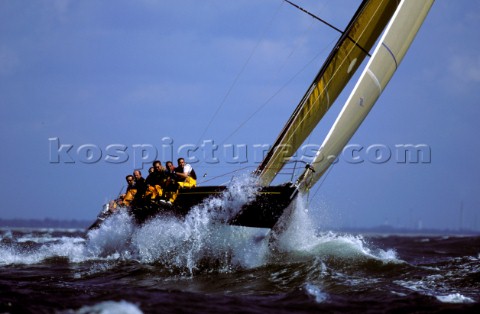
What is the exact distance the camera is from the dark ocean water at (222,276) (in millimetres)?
10281

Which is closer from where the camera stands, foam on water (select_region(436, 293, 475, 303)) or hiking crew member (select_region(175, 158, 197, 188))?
foam on water (select_region(436, 293, 475, 303))

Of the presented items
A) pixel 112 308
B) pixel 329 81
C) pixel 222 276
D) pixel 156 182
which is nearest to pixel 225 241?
pixel 222 276

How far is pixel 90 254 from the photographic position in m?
19.8

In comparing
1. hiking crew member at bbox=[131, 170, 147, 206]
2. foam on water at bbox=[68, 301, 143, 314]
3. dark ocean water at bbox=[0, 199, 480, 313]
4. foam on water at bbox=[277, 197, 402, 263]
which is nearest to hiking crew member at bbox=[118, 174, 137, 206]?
hiking crew member at bbox=[131, 170, 147, 206]

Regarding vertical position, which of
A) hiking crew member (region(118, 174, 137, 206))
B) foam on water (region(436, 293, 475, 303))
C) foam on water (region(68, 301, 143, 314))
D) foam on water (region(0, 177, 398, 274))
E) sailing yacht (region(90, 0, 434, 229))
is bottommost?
foam on water (region(436, 293, 475, 303))

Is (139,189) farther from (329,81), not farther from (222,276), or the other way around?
(329,81)

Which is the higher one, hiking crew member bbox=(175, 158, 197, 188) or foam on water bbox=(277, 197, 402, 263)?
hiking crew member bbox=(175, 158, 197, 188)

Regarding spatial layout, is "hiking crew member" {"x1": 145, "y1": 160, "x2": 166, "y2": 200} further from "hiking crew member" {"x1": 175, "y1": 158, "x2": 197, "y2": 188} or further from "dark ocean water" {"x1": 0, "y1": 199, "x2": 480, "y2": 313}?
"dark ocean water" {"x1": 0, "y1": 199, "x2": 480, "y2": 313}

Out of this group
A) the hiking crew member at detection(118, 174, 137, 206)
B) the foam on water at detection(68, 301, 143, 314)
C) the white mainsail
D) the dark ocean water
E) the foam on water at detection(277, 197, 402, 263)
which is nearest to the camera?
the foam on water at detection(68, 301, 143, 314)

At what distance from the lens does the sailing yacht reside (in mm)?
15211

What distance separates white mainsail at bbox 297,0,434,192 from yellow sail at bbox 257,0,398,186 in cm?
64

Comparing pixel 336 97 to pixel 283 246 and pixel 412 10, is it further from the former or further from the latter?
pixel 283 246

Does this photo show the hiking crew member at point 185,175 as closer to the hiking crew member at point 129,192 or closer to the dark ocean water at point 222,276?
the dark ocean water at point 222,276

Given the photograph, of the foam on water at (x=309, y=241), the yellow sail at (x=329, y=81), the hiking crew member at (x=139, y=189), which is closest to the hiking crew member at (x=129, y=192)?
the hiking crew member at (x=139, y=189)
